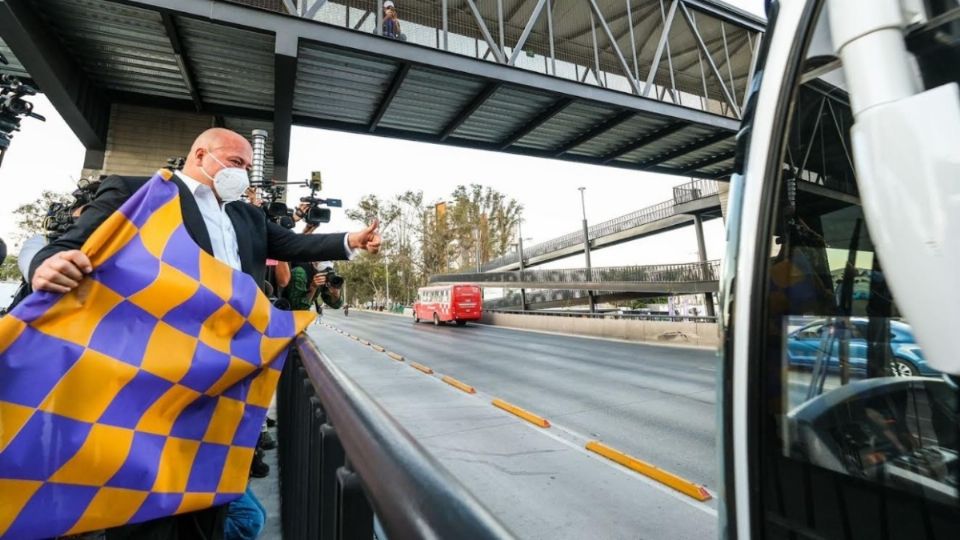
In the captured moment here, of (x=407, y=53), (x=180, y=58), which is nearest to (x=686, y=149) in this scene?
(x=407, y=53)

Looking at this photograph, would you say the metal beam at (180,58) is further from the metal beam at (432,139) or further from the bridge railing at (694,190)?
the bridge railing at (694,190)

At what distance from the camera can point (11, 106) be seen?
3.50m

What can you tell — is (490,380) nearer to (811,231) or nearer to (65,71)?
(811,231)

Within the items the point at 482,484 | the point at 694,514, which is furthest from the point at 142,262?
the point at 694,514

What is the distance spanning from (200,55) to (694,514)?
32.8 ft

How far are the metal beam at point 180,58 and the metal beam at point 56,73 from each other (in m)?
1.57

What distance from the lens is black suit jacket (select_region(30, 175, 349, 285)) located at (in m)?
1.57

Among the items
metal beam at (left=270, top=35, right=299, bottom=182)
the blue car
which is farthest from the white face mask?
metal beam at (left=270, top=35, right=299, bottom=182)

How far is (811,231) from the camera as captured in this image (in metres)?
1.20

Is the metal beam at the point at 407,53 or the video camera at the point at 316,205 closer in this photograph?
the video camera at the point at 316,205

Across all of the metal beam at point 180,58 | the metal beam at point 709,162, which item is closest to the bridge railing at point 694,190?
the metal beam at point 709,162

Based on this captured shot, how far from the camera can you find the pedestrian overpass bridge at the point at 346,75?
6.98 meters

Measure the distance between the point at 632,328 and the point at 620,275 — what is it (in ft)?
28.0

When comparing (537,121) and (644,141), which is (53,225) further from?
(644,141)
